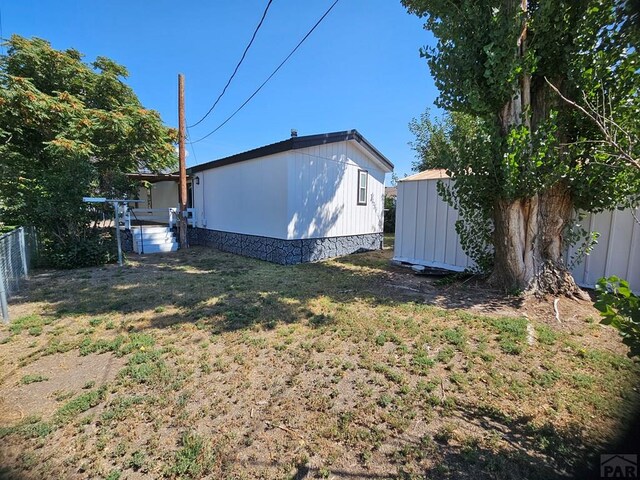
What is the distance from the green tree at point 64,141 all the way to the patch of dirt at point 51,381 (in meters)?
5.62

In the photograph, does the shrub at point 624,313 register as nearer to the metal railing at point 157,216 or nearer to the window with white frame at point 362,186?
the window with white frame at point 362,186

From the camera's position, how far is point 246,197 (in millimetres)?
9484

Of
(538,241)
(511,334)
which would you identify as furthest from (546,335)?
(538,241)

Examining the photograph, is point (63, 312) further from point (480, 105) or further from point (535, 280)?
point (535, 280)

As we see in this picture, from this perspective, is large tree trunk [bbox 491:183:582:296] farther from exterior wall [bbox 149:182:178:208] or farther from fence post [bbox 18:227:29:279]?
exterior wall [bbox 149:182:178:208]

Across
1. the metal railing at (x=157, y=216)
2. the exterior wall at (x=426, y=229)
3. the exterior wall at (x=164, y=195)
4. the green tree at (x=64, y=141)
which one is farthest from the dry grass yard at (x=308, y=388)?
the exterior wall at (x=164, y=195)

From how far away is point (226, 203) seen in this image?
411 inches

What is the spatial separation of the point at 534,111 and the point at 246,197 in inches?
299

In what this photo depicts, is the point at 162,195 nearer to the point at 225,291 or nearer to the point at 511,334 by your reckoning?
the point at 225,291

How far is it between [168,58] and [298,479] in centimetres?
1240

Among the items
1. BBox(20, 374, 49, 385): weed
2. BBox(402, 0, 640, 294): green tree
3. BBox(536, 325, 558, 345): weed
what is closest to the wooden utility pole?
BBox(402, 0, 640, 294): green tree

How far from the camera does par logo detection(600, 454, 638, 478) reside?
5.65 ft

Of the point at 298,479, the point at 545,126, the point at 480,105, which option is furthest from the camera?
the point at 480,105

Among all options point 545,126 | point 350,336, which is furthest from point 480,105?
point 350,336
